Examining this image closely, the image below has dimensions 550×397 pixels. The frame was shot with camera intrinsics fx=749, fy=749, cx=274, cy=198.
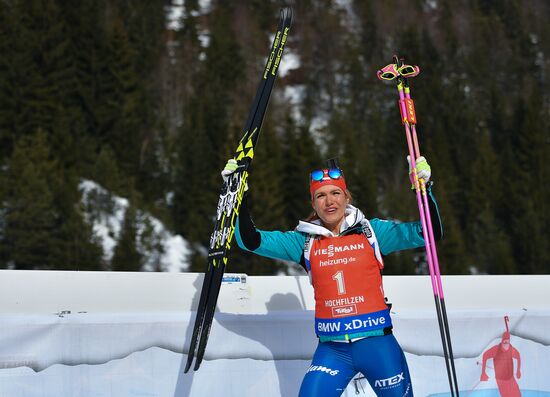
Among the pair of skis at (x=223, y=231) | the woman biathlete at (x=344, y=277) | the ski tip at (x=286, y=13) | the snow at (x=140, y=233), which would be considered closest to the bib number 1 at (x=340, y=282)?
the woman biathlete at (x=344, y=277)

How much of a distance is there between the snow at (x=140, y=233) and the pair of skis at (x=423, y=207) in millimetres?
29934

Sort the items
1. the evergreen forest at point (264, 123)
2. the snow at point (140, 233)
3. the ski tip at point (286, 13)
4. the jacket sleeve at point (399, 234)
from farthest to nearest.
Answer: the evergreen forest at point (264, 123), the snow at point (140, 233), the ski tip at point (286, 13), the jacket sleeve at point (399, 234)

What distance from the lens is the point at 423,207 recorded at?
142 inches

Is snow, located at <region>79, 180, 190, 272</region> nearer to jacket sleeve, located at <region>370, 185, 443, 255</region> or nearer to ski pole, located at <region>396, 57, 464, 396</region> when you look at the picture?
ski pole, located at <region>396, 57, 464, 396</region>

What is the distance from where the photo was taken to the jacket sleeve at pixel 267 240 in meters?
3.61

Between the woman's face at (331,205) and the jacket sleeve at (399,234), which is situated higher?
the woman's face at (331,205)

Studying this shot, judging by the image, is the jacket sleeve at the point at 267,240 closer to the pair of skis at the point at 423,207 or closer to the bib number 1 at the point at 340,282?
the bib number 1 at the point at 340,282

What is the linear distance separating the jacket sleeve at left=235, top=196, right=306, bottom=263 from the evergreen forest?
27832 mm

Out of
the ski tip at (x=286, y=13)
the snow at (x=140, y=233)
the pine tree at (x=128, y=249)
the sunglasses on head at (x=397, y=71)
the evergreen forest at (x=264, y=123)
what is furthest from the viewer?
the evergreen forest at (x=264, y=123)

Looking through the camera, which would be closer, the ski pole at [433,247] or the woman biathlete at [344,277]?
the woman biathlete at [344,277]

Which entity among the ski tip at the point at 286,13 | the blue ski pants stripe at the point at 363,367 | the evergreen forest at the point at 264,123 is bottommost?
the blue ski pants stripe at the point at 363,367

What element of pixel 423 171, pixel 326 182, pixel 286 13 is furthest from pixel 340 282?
pixel 286 13

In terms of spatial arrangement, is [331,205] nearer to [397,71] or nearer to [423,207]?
[423,207]

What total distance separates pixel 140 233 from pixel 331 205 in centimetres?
3079
